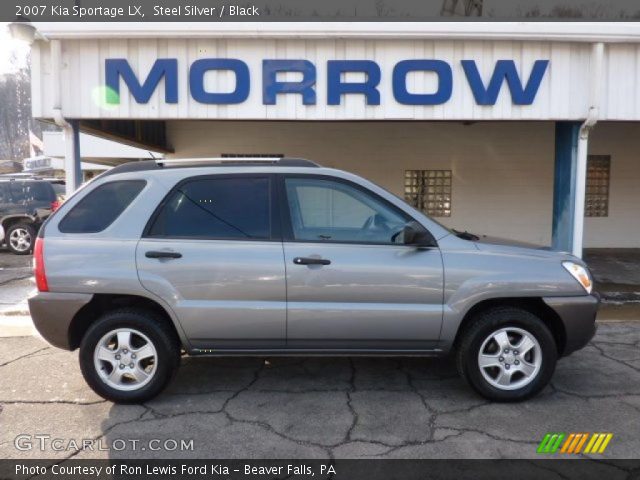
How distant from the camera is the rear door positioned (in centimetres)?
364

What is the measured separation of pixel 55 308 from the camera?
12.0 ft

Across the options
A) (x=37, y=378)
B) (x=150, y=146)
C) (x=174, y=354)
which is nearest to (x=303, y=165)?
(x=174, y=354)

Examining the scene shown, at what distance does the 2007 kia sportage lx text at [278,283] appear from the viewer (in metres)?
3.65

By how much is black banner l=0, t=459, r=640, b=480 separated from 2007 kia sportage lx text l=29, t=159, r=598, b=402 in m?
0.79

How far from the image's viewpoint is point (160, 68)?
22.0 ft

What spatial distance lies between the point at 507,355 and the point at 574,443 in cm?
74

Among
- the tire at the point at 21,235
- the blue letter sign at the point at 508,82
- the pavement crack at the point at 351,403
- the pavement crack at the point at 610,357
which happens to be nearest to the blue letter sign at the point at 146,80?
the blue letter sign at the point at 508,82

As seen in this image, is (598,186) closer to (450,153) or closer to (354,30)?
(450,153)

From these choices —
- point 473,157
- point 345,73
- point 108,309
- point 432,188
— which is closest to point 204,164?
Answer: point 108,309

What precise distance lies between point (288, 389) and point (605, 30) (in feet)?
20.4

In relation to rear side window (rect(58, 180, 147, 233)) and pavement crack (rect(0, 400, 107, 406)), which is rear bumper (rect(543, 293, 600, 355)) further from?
pavement crack (rect(0, 400, 107, 406))

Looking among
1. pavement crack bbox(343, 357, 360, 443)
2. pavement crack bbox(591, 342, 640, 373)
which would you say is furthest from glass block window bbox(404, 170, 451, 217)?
pavement crack bbox(343, 357, 360, 443)

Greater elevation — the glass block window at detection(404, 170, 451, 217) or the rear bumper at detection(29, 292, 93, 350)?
the glass block window at detection(404, 170, 451, 217)

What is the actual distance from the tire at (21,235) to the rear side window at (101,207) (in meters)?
9.48
